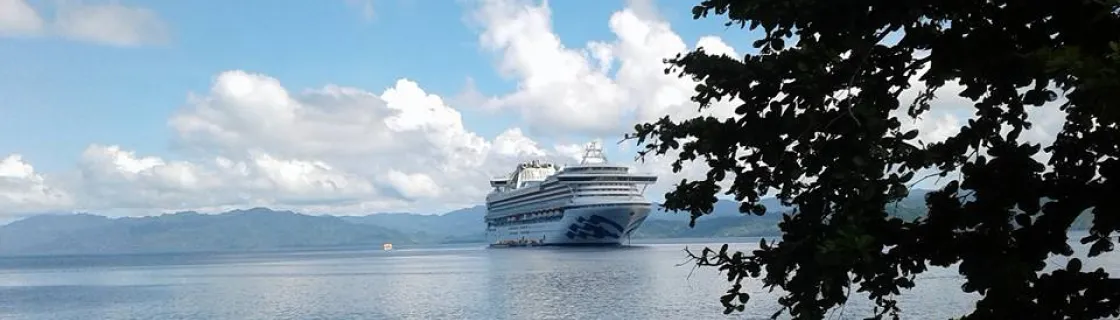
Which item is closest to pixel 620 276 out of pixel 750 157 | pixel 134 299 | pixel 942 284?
pixel 942 284

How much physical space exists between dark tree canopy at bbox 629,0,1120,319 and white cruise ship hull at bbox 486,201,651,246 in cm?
13826

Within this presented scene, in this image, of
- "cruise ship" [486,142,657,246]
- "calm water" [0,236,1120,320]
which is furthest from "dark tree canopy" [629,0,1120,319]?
"cruise ship" [486,142,657,246]

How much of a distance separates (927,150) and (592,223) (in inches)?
5635

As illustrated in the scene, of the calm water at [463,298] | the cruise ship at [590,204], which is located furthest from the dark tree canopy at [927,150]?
the cruise ship at [590,204]

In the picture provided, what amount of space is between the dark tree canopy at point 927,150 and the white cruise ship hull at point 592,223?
454 ft

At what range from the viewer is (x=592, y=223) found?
150 meters

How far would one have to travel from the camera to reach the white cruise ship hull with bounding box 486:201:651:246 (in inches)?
5822

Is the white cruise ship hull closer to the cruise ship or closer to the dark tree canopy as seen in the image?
the cruise ship

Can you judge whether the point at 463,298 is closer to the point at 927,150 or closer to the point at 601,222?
the point at 927,150

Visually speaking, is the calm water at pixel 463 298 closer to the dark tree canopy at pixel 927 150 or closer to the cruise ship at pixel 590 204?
the dark tree canopy at pixel 927 150

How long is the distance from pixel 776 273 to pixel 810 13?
2012 millimetres

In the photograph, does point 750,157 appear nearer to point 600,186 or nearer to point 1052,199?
point 1052,199

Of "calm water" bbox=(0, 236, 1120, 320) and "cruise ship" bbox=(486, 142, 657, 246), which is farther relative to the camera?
"cruise ship" bbox=(486, 142, 657, 246)

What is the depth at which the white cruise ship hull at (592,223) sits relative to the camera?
147875 millimetres
